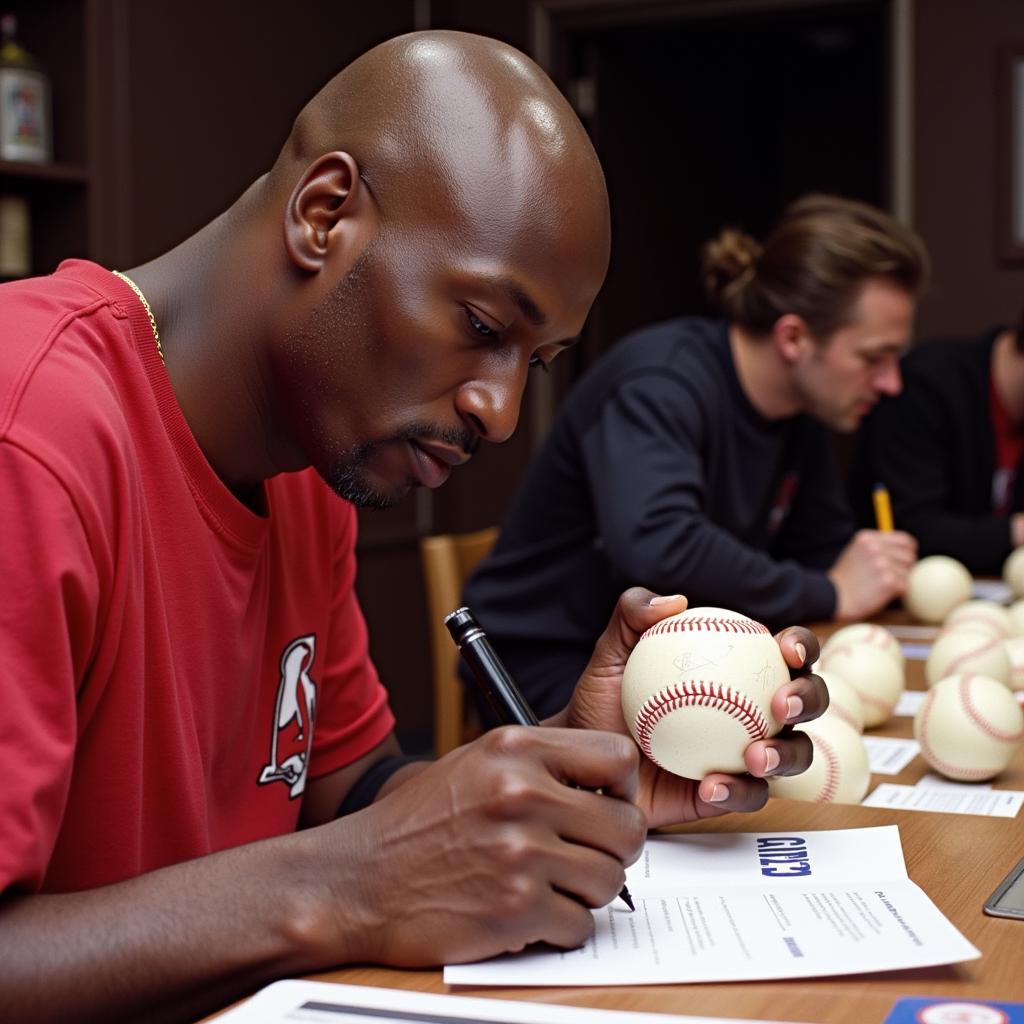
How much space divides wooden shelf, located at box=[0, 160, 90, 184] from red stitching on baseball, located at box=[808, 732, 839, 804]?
2.40m

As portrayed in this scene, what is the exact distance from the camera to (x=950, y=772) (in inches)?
48.7

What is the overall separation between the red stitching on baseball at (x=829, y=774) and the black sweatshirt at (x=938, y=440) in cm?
196

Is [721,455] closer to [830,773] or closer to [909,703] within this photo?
[909,703]

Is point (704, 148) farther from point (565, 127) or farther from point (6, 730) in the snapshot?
point (6, 730)

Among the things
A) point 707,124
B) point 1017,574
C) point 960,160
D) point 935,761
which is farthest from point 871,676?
point 707,124

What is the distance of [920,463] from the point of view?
10.1 ft

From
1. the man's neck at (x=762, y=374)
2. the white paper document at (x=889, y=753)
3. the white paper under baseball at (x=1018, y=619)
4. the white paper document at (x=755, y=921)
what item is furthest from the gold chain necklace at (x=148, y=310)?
the man's neck at (x=762, y=374)

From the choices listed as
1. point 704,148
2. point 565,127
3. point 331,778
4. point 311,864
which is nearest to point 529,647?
point 331,778

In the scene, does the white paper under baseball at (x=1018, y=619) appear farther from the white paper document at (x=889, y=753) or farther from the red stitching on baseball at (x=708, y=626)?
the red stitching on baseball at (x=708, y=626)

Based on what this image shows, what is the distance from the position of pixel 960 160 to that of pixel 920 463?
1.47m

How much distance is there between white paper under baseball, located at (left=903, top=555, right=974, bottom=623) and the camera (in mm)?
2254

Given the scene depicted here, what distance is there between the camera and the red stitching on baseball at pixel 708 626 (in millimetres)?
987

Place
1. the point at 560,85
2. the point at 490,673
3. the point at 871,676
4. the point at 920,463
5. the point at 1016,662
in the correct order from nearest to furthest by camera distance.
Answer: the point at 490,673, the point at 871,676, the point at 1016,662, the point at 920,463, the point at 560,85

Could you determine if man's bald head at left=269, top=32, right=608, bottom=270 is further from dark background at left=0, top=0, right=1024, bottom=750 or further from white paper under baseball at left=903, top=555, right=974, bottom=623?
dark background at left=0, top=0, right=1024, bottom=750
